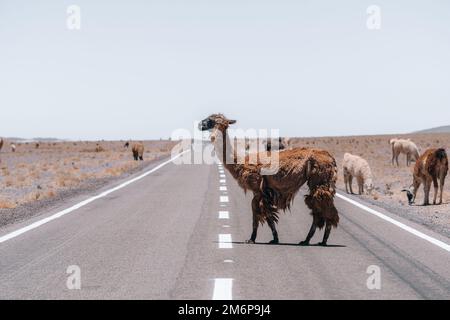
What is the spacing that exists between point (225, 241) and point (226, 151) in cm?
148

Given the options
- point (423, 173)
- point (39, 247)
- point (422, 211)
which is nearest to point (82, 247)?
point (39, 247)

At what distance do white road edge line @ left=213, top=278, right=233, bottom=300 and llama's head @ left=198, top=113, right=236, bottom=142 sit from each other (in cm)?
350

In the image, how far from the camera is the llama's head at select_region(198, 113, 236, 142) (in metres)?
9.95

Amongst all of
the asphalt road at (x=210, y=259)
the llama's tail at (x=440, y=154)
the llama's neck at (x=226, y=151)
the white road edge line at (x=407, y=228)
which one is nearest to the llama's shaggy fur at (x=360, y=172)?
the white road edge line at (x=407, y=228)

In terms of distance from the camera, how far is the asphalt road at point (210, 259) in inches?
256

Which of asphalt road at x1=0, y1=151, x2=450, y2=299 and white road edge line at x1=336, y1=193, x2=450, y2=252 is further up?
asphalt road at x1=0, y1=151, x2=450, y2=299

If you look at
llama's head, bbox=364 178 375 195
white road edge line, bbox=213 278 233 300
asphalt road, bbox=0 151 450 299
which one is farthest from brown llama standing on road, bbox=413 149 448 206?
white road edge line, bbox=213 278 233 300

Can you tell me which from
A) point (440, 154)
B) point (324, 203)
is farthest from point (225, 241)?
point (440, 154)

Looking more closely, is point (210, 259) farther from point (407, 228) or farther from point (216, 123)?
point (407, 228)

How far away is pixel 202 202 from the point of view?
1579 cm

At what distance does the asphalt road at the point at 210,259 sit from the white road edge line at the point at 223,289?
0.01 metres

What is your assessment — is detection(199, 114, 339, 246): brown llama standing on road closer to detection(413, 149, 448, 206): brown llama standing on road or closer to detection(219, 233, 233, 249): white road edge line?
detection(219, 233, 233, 249): white road edge line

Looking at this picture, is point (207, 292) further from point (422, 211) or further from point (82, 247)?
point (422, 211)
